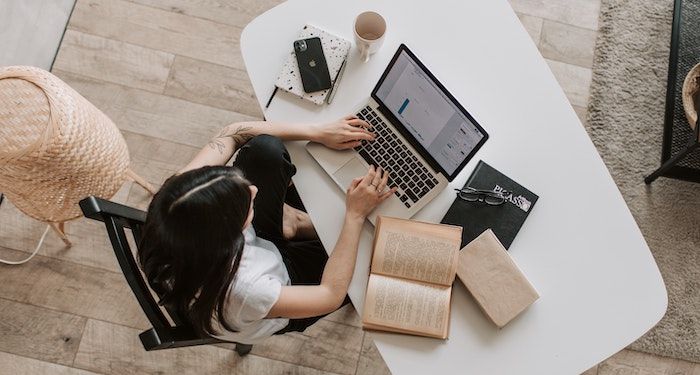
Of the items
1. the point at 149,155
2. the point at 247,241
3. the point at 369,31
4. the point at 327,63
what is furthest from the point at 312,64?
the point at 149,155

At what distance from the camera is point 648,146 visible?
2082mm

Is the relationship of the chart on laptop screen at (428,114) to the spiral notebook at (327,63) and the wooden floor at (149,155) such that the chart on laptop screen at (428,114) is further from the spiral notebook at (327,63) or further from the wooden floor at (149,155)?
the wooden floor at (149,155)

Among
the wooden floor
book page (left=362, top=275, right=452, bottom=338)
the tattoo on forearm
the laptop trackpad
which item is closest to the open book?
book page (left=362, top=275, right=452, bottom=338)

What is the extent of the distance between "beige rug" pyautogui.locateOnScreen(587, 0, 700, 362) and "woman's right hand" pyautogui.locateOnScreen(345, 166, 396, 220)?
3.62 feet

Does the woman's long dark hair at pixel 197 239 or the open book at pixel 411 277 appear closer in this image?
the woman's long dark hair at pixel 197 239

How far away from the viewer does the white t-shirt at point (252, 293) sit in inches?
44.9

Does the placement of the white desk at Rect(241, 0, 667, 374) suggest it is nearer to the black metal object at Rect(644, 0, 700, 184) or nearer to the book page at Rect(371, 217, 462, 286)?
the book page at Rect(371, 217, 462, 286)

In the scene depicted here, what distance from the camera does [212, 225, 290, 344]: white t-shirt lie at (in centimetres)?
114

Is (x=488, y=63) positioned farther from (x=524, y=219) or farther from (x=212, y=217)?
(x=212, y=217)

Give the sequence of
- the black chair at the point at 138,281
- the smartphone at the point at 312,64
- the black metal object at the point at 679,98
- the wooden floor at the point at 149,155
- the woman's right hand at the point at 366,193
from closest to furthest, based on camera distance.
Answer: the black chair at the point at 138,281
the woman's right hand at the point at 366,193
the smartphone at the point at 312,64
the wooden floor at the point at 149,155
the black metal object at the point at 679,98

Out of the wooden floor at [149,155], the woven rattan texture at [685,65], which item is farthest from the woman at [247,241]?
the woven rattan texture at [685,65]

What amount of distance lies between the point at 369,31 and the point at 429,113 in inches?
10.1

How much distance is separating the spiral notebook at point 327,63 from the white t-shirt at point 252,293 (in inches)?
13.4

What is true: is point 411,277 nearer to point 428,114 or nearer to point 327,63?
point 428,114
